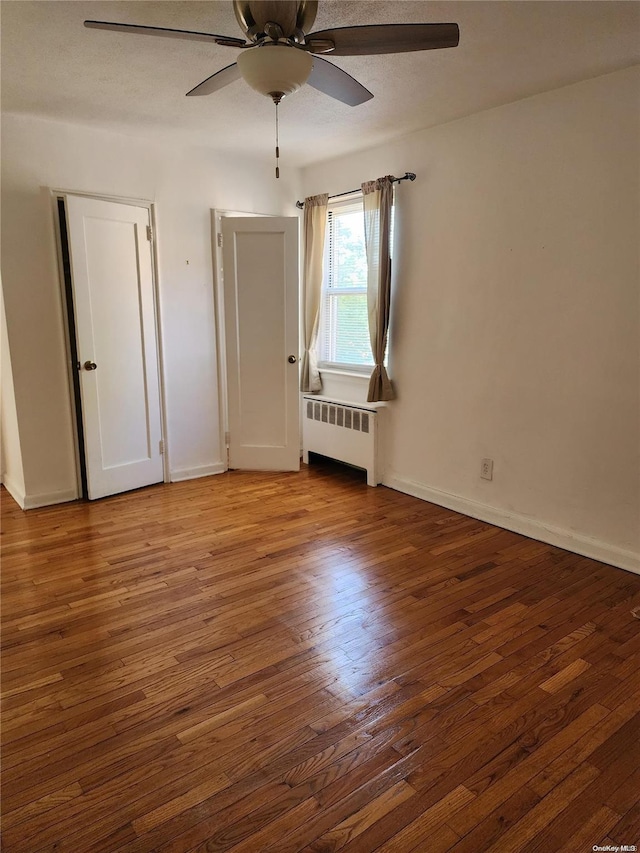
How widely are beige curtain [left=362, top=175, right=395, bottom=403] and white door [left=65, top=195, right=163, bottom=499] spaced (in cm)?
169

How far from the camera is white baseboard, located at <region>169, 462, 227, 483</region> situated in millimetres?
4488

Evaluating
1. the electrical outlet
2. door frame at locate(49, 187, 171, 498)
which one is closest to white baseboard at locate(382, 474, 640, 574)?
the electrical outlet

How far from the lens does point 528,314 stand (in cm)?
323

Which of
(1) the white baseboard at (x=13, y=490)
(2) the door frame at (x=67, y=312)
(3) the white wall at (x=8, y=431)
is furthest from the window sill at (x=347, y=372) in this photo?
(1) the white baseboard at (x=13, y=490)

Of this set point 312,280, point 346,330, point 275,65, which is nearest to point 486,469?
point 346,330

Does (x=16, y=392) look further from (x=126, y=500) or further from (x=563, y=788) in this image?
(x=563, y=788)

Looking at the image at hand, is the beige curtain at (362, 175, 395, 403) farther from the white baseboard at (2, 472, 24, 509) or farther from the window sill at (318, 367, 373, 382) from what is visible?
the white baseboard at (2, 472, 24, 509)

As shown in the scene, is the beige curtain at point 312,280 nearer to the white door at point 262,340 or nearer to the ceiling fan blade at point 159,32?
the white door at point 262,340

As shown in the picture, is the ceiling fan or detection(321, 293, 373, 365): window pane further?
detection(321, 293, 373, 365): window pane

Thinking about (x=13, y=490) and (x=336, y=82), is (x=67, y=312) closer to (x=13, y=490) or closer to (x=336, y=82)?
(x=13, y=490)

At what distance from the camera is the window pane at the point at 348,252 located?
4.48 meters

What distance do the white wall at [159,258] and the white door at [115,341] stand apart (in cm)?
15

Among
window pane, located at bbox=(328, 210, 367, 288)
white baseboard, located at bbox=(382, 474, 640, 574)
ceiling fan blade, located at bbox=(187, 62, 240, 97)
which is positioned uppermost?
ceiling fan blade, located at bbox=(187, 62, 240, 97)

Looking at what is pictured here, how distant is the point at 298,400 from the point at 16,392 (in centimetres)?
217
